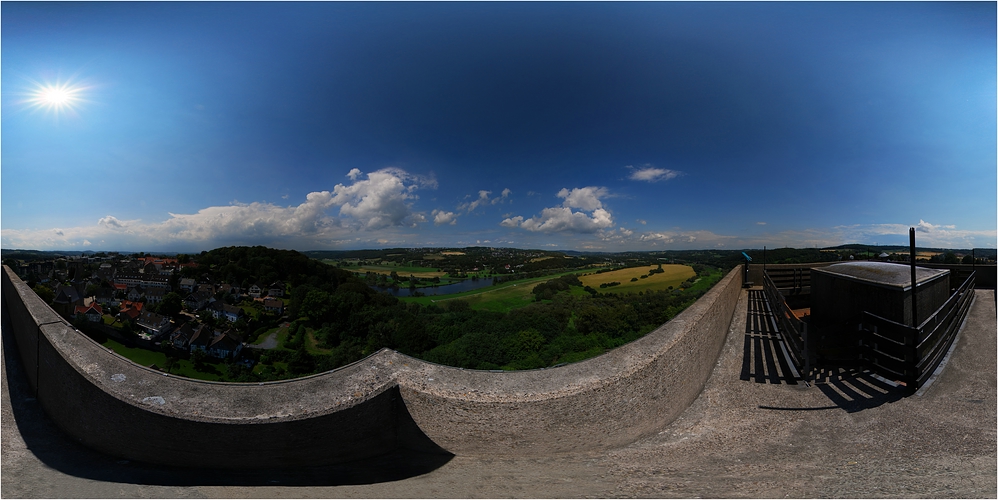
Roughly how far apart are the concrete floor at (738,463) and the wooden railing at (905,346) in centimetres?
19

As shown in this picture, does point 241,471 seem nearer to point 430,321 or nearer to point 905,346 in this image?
point 905,346

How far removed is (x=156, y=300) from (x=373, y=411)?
37.8 metres

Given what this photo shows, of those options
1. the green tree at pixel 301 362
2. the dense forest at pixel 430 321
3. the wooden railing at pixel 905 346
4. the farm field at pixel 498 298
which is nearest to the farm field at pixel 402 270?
the farm field at pixel 498 298

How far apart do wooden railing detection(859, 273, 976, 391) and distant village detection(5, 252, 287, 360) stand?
115 feet

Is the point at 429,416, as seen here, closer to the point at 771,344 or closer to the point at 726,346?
the point at 726,346

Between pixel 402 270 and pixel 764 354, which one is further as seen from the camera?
pixel 402 270

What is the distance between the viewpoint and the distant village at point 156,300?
77.7ft

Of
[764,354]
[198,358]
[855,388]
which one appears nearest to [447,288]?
[198,358]

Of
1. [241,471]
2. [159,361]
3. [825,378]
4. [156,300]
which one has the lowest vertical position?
[159,361]

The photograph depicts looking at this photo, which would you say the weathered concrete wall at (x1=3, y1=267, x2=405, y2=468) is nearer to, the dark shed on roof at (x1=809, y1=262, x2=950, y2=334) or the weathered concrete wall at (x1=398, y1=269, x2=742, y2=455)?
the weathered concrete wall at (x1=398, y1=269, x2=742, y2=455)

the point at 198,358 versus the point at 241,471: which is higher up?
the point at 241,471

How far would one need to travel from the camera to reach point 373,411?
3.81 metres

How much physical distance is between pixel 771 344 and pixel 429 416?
764 centimetres

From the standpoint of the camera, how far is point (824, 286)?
659cm
